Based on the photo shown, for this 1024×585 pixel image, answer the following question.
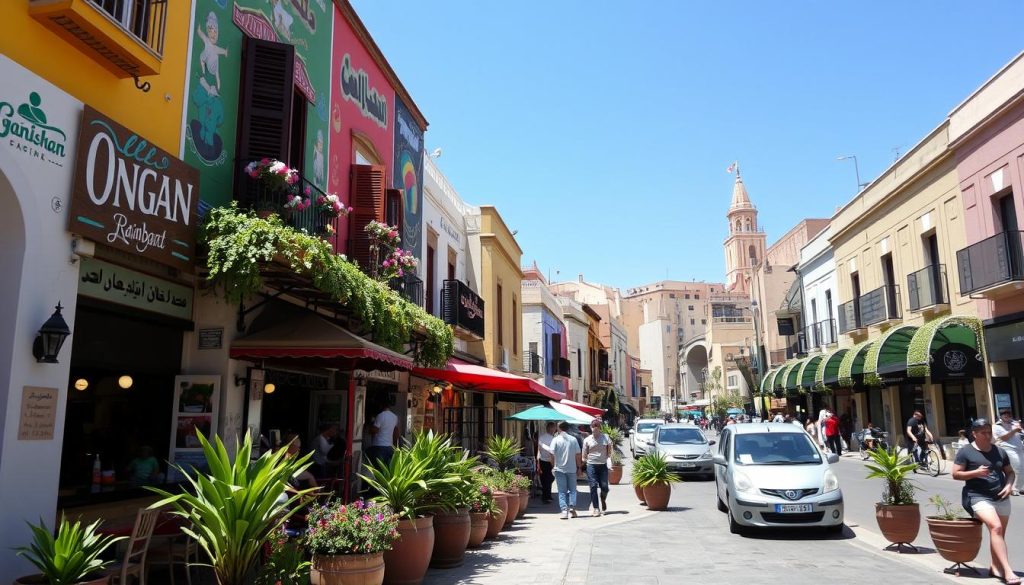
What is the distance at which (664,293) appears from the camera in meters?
132

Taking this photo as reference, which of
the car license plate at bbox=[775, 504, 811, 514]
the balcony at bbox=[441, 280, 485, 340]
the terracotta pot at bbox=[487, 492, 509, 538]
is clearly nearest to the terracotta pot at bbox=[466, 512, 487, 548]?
the terracotta pot at bbox=[487, 492, 509, 538]

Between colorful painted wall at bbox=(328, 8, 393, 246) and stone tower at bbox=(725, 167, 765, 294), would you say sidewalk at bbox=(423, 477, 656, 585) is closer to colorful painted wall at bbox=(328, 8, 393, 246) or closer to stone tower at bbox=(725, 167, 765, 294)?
colorful painted wall at bbox=(328, 8, 393, 246)

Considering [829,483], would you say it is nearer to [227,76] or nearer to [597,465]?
[597,465]

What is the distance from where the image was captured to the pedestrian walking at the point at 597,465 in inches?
529

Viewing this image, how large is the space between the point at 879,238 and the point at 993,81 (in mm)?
8087

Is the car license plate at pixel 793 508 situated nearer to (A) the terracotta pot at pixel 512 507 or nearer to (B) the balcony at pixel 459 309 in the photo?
(A) the terracotta pot at pixel 512 507

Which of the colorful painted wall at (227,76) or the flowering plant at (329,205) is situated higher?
the colorful painted wall at (227,76)

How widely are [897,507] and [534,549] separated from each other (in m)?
4.57

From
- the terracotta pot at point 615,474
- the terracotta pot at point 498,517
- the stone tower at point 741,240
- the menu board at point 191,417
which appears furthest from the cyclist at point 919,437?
the stone tower at point 741,240

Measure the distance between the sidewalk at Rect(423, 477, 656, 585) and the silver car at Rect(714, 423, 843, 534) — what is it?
225 centimetres

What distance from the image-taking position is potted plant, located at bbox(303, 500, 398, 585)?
5.81 metres

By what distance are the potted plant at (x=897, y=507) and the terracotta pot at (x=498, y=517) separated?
4928 millimetres

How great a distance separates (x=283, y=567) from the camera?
535 cm

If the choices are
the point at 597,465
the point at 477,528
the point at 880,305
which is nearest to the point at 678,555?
the point at 477,528
